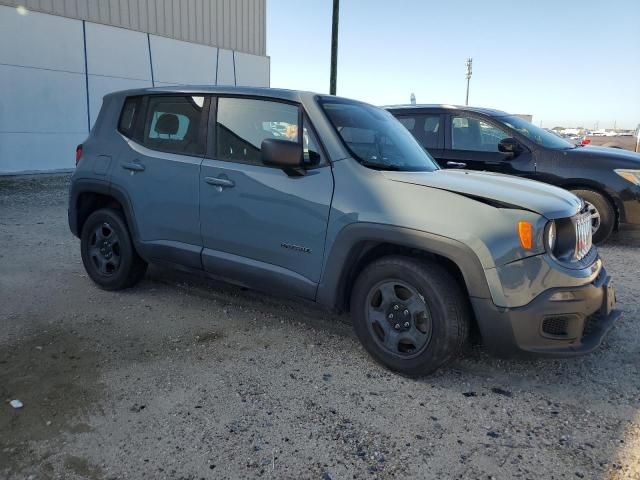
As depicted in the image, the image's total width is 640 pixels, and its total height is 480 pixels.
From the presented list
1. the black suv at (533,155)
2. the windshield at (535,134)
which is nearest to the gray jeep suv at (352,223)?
the black suv at (533,155)

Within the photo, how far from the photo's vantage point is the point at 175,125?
13.7ft

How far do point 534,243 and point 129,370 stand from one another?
2583 millimetres

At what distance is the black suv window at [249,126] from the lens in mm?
3633

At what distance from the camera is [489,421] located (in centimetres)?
278

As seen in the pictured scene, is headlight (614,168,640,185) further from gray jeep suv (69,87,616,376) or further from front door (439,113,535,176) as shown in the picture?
gray jeep suv (69,87,616,376)

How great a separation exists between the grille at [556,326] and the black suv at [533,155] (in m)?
4.07

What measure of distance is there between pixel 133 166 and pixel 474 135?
468cm

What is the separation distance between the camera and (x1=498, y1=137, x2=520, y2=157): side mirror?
6652mm

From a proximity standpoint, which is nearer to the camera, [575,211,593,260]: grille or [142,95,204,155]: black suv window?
[575,211,593,260]: grille

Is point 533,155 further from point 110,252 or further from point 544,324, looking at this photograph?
point 110,252

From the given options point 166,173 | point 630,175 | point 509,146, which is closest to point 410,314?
point 166,173

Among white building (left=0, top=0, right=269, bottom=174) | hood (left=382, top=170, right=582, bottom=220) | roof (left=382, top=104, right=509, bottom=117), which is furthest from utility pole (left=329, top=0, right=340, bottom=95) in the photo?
hood (left=382, top=170, right=582, bottom=220)

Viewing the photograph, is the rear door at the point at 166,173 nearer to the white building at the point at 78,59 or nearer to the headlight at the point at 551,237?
the headlight at the point at 551,237

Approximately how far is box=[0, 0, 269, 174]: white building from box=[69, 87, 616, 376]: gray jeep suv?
9.64 m
